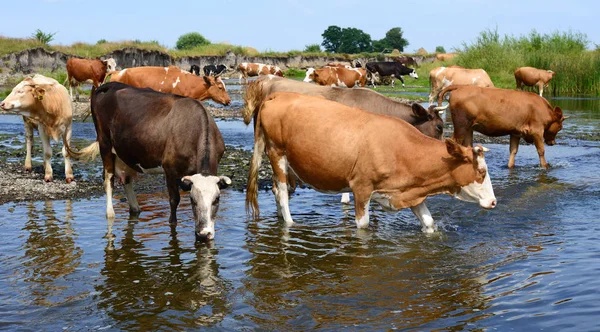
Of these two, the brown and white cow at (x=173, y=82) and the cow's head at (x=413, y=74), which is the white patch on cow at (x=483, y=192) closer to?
the brown and white cow at (x=173, y=82)

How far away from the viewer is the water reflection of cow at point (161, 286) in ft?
19.6

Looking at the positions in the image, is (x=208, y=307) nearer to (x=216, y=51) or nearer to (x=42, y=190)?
(x=42, y=190)

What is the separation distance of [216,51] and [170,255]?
6311 cm

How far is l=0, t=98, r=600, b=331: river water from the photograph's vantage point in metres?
5.96

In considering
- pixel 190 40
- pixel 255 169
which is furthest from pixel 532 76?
pixel 190 40

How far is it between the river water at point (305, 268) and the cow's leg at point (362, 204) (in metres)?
0.18

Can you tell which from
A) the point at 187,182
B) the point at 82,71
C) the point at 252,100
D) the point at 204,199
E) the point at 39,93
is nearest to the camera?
the point at 204,199

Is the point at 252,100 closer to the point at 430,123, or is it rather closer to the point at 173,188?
the point at 430,123

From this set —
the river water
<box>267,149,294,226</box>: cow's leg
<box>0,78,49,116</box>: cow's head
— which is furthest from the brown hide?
<box>0,78,49,116</box>: cow's head

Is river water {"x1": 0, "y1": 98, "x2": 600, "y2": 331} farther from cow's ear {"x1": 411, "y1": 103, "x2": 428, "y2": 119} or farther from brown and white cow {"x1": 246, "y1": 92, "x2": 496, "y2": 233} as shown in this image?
cow's ear {"x1": 411, "y1": 103, "x2": 428, "y2": 119}

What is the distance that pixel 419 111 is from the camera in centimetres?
1084

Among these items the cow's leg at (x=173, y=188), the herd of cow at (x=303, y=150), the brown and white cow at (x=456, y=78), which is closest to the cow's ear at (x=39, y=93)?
the herd of cow at (x=303, y=150)

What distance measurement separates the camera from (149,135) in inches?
347

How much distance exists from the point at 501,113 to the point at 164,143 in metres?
7.99
